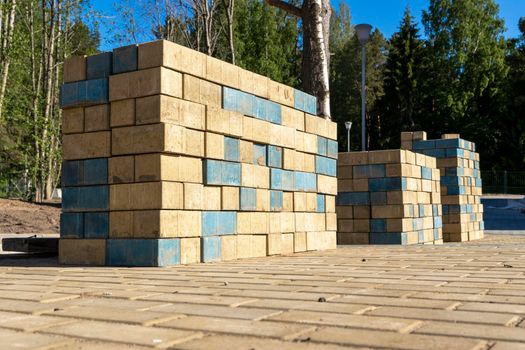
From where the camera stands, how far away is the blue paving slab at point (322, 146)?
7.83 m

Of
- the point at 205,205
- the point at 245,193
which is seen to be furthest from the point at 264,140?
the point at 205,205

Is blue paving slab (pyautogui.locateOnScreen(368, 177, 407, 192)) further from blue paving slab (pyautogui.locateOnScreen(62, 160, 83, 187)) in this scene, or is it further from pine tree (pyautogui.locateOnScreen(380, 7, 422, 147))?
pine tree (pyautogui.locateOnScreen(380, 7, 422, 147))

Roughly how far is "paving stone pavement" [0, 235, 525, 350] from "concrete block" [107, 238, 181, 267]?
53 centimetres

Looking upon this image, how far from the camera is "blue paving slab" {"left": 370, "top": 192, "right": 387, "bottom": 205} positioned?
10.6 m

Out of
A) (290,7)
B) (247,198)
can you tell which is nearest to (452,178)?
(290,7)

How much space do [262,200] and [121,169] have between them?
5.63 ft

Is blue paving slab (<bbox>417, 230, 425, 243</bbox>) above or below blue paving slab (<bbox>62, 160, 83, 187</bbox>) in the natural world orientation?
below

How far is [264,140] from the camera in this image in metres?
6.58

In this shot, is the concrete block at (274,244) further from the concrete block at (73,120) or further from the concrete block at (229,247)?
the concrete block at (73,120)

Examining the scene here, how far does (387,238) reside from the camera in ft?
34.6

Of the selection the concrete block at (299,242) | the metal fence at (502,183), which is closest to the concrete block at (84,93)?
the concrete block at (299,242)

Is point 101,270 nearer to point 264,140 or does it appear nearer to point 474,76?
point 264,140

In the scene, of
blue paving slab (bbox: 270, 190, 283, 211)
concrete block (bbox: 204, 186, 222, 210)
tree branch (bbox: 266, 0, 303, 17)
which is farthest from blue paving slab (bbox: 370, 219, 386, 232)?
concrete block (bbox: 204, 186, 222, 210)

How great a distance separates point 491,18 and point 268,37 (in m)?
15.1
